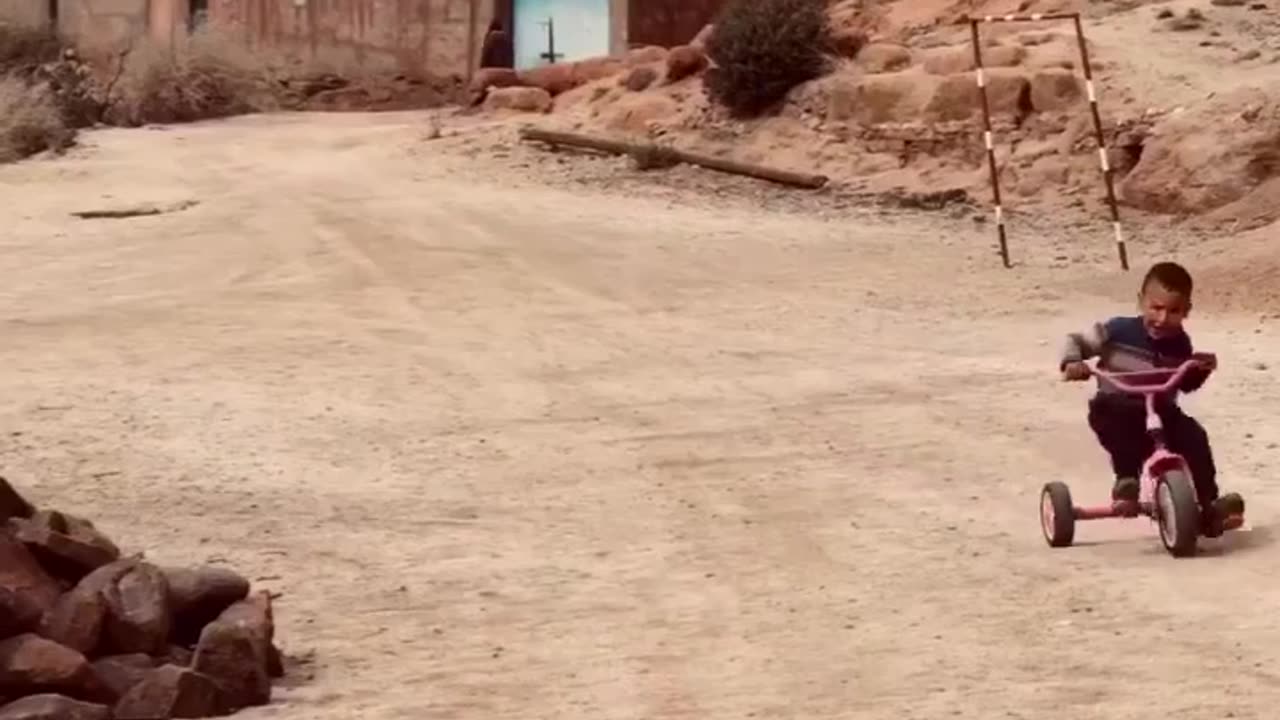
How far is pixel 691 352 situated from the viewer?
13250 mm

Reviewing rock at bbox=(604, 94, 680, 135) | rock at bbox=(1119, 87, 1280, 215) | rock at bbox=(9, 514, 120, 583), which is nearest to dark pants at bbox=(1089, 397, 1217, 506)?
rock at bbox=(9, 514, 120, 583)

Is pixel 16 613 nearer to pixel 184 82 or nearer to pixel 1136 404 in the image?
pixel 1136 404

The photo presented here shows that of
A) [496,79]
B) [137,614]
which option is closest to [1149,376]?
[137,614]

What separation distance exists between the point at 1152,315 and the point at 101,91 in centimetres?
2471

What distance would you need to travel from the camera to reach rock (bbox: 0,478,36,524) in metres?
6.39

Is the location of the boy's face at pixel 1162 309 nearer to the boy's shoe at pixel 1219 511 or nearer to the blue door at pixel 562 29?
the boy's shoe at pixel 1219 511

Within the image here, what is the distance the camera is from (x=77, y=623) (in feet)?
19.5

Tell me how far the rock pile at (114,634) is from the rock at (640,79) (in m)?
18.8

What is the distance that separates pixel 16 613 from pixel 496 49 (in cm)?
2568

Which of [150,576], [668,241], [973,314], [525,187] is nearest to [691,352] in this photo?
[973,314]

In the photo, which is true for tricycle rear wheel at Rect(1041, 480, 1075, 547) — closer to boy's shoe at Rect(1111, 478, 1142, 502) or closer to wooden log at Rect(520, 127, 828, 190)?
boy's shoe at Rect(1111, 478, 1142, 502)

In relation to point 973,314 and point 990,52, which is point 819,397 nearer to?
point 973,314

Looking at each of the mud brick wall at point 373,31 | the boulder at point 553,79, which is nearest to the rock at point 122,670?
the boulder at point 553,79

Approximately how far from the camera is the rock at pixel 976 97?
20922 mm
